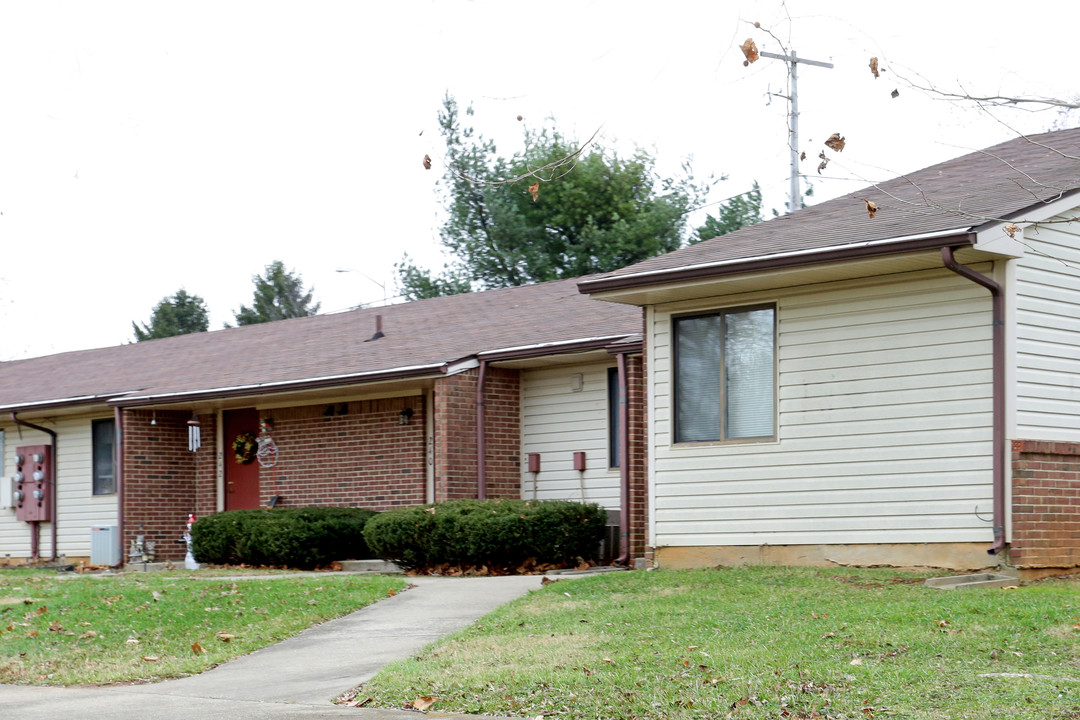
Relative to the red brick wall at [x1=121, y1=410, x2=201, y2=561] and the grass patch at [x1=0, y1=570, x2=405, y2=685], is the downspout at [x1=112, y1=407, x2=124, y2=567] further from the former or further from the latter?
the grass patch at [x1=0, y1=570, x2=405, y2=685]

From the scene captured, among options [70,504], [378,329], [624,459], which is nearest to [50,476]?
[70,504]

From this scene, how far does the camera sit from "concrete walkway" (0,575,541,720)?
26.5 ft

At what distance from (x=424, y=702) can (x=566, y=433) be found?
32.0 feet

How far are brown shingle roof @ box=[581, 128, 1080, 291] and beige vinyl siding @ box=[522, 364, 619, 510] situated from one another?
10.6 ft

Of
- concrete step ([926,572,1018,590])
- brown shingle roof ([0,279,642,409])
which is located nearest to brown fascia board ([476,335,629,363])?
brown shingle roof ([0,279,642,409])

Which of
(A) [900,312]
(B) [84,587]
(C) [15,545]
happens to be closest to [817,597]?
(A) [900,312]

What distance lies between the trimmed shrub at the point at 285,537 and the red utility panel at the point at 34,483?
248 inches

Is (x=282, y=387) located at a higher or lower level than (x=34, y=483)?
higher

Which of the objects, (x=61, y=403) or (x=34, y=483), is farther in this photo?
(x=34, y=483)

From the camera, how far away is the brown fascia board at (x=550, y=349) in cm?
1625

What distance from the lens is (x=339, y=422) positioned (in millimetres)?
19641

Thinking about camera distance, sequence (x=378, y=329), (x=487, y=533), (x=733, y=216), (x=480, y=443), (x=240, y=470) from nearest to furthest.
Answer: (x=487, y=533), (x=480, y=443), (x=240, y=470), (x=378, y=329), (x=733, y=216)

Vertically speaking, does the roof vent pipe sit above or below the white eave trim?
above

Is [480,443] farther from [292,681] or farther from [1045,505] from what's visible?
[292,681]
